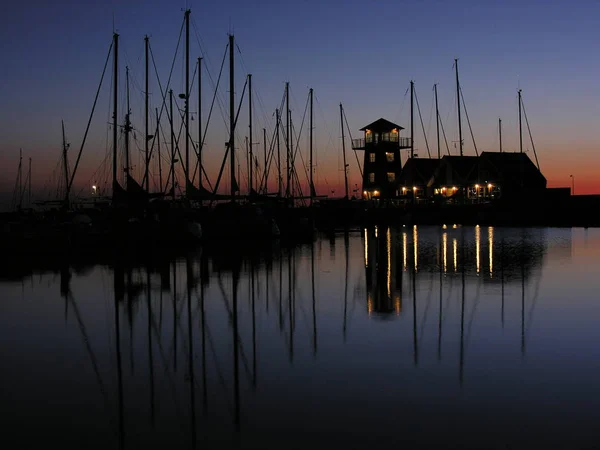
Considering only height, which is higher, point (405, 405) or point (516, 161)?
point (516, 161)

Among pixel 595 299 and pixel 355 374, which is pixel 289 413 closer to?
pixel 355 374

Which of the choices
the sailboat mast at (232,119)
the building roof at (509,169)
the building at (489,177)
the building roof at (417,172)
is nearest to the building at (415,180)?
the building roof at (417,172)

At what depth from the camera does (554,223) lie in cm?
8262

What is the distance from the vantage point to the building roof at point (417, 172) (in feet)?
343

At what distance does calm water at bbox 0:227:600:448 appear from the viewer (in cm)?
861

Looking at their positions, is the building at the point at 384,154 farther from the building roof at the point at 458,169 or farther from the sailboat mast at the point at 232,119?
the sailboat mast at the point at 232,119

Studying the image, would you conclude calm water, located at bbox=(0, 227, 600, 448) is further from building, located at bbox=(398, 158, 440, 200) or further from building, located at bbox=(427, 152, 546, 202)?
building, located at bbox=(398, 158, 440, 200)

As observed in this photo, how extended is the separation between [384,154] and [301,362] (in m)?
88.8

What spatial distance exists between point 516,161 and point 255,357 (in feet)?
301

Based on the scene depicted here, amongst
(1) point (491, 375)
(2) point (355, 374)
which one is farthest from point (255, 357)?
(1) point (491, 375)

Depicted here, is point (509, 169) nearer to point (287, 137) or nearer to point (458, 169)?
point (458, 169)

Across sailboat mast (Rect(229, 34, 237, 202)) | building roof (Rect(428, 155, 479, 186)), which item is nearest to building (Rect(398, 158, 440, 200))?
building roof (Rect(428, 155, 479, 186))

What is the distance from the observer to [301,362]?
12266mm

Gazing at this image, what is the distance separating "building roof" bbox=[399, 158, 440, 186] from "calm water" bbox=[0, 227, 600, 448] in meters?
80.2
